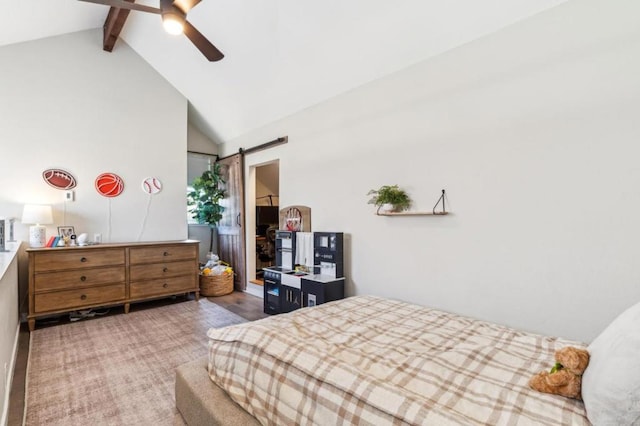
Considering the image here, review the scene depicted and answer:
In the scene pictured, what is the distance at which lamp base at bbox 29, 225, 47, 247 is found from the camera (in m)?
3.48

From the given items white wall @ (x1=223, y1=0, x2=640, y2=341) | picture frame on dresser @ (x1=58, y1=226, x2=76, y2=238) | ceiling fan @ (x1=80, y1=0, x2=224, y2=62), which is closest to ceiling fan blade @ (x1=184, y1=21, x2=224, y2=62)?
ceiling fan @ (x1=80, y1=0, x2=224, y2=62)

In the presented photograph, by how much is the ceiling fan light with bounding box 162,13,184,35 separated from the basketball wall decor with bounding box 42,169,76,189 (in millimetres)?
2710

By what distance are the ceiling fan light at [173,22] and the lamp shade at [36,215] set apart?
8.84ft

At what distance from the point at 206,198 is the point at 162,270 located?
4.93 ft

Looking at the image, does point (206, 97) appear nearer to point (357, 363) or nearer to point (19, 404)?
point (19, 404)

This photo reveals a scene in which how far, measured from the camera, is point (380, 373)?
1285 millimetres

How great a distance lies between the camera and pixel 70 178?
391cm

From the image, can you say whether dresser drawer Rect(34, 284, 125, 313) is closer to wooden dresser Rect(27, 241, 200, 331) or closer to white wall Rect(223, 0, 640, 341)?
wooden dresser Rect(27, 241, 200, 331)

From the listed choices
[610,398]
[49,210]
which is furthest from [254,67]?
[610,398]

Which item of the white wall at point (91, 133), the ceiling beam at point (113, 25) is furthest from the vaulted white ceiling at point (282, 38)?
the white wall at point (91, 133)

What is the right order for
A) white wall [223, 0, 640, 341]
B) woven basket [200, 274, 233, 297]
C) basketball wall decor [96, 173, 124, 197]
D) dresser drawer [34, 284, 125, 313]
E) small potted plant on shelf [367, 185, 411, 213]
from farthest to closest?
woven basket [200, 274, 233, 297] → basketball wall decor [96, 173, 124, 197] → dresser drawer [34, 284, 125, 313] → small potted plant on shelf [367, 185, 411, 213] → white wall [223, 0, 640, 341]

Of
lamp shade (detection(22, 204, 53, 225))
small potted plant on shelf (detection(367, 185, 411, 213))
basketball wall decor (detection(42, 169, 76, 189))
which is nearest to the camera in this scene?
small potted plant on shelf (detection(367, 185, 411, 213))

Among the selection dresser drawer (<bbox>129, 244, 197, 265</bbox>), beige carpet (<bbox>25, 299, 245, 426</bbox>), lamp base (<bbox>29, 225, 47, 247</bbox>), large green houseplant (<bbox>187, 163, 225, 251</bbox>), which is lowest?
beige carpet (<bbox>25, 299, 245, 426</bbox>)

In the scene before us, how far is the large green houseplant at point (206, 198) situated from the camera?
518cm
